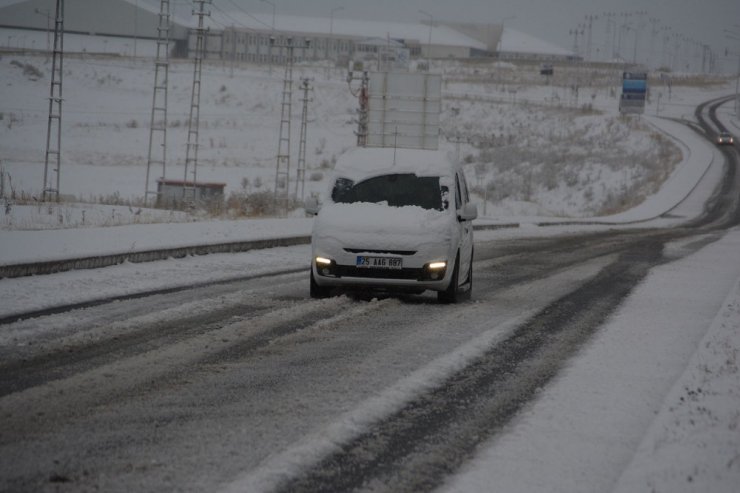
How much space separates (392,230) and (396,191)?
1.17 m

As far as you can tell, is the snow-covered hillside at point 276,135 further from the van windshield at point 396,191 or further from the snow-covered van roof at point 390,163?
the van windshield at point 396,191

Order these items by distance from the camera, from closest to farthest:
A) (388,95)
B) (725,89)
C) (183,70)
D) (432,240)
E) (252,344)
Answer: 1. (252,344)
2. (432,240)
3. (388,95)
4. (183,70)
5. (725,89)

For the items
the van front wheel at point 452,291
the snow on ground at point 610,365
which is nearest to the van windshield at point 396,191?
the van front wheel at point 452,291

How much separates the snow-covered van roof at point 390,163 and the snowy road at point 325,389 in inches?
70.5

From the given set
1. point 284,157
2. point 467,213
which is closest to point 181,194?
point 284,157

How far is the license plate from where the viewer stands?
Result: 12.8 meters

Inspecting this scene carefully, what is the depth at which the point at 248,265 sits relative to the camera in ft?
57.4

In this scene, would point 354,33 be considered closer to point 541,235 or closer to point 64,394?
point 541,235

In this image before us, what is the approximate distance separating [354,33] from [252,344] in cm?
17039

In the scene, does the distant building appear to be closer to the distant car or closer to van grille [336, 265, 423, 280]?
van grille [336, 265, 423, 280]

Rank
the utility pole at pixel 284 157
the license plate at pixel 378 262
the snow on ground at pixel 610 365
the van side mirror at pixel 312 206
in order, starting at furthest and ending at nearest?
1. the utility pole at pixel 284 157
2. the van side mirror at pixel 312 206
3. the license plate at pixel 378 262
4. the snow on ground at pixel 610 365

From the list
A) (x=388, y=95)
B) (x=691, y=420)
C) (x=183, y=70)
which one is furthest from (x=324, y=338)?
(x=183, y=70)

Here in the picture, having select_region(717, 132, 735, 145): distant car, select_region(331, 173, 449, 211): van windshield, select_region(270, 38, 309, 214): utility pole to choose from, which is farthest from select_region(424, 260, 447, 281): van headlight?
select_region(717, 132, 735, 145): distant car

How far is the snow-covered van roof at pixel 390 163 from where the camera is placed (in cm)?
1421
